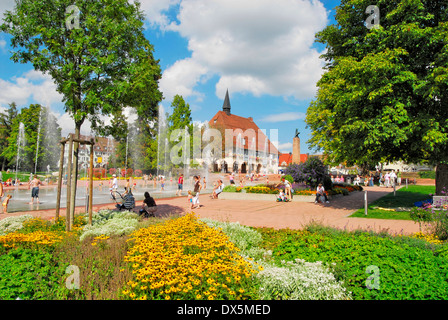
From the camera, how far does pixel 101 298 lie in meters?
4.05

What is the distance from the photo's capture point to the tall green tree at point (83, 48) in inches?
326

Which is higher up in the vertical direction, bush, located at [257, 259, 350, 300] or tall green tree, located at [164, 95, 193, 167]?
tall green tree, located at [164, 95, 193, 167]

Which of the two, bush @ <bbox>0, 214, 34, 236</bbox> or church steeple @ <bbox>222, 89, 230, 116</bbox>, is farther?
church steeple @ <bbox>222, 89, 230, 116</bbox>

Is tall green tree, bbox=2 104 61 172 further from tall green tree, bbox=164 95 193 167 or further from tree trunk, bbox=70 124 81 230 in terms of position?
tree trunk, bbox=70 124 81 230

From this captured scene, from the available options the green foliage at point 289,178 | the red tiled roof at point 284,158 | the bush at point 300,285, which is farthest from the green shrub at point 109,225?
the red tiled roof at point 284,158

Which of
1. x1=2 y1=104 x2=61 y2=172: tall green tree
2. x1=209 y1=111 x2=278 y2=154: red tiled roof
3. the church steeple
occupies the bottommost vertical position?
x1=2 y1=104 x2=61 y2=172: tall green tree

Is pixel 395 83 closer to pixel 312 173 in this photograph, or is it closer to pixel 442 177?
pixel 442 177

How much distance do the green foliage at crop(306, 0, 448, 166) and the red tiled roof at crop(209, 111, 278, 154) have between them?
215 ft

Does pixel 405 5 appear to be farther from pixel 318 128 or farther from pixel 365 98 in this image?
pixel 318 128

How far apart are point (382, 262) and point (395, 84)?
39.3 feet

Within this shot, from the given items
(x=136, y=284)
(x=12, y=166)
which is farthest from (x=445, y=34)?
(x=12, y=166)

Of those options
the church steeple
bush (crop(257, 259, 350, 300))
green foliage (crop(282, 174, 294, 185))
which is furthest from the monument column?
the church steeple

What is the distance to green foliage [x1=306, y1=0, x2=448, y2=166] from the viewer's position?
12883mm

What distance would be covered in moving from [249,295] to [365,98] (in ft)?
42.1
